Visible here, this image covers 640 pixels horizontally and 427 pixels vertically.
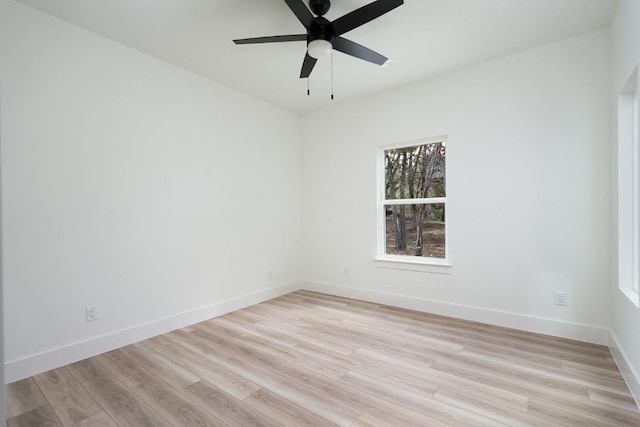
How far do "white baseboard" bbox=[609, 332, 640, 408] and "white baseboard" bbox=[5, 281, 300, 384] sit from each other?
11.5 ft

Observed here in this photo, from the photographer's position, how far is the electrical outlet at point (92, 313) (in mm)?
2699

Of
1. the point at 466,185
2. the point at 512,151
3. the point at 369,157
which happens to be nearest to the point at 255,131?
the point at 369,157

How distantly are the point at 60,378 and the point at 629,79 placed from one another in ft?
15.0

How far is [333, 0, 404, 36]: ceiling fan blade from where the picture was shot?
204cm

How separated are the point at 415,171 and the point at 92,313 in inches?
141


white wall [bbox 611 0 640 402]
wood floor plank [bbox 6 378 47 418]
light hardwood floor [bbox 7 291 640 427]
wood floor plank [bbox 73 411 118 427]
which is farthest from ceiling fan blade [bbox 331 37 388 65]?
wood floor plank [bbox 6 378 47 418]

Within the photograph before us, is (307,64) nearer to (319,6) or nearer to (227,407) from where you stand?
(319,6)

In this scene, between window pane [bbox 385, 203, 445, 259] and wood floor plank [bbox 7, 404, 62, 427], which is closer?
wood floor plank [bbox 7, 404, 62, 427]

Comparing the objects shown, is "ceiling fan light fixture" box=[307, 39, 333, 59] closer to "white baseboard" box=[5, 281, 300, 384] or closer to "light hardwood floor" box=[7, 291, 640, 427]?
"light hardwood floor" box=[7, 291, 640, 427]

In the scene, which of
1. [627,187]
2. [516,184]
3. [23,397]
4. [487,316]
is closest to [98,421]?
[23,397]

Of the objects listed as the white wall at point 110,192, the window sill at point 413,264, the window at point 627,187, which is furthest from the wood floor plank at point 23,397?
the window at point 627,187

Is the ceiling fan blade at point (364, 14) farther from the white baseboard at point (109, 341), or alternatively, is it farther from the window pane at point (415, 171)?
the white baseboard at point (109, 341)

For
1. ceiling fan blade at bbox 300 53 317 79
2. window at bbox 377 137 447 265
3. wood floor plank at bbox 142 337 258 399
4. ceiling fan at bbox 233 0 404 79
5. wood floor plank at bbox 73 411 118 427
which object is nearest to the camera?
wood floor plank at bbox 73 411 118 427

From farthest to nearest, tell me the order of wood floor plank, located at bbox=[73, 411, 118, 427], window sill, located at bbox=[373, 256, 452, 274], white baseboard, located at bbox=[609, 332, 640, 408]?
window sill, located at bbox=[373, 256, 452, 274], white baseboard, located at bbox=[609, 332, 640, 408], wood floor plank, located at bbox=[73, 411, 118, 427]
